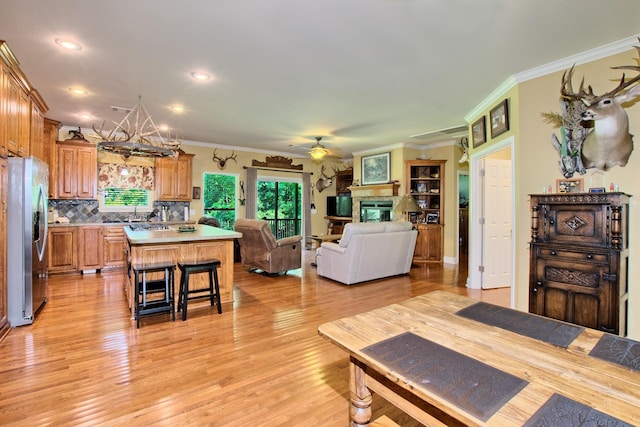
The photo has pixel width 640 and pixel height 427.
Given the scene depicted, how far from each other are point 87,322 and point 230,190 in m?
4.72

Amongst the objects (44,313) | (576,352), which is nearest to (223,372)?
(576,352)

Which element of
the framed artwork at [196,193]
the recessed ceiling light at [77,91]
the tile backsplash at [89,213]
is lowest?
the tile backsplash at [89,213]

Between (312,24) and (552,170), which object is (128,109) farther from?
(552,170)

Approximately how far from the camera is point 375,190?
7.82 metres

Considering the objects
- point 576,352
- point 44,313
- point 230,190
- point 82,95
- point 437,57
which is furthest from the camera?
point 230,190

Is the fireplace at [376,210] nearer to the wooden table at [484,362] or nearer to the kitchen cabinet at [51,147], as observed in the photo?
the wooden table at [484,362]

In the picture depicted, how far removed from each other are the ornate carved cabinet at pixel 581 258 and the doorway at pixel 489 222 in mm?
1947

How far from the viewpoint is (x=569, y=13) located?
7.54 feet

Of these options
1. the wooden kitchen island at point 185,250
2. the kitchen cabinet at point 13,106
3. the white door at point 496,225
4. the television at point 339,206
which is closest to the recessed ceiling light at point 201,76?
the kitchen cabinet at point 13,106

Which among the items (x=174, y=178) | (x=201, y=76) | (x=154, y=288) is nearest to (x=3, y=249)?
(x=154, y=288)

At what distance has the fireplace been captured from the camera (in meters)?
7.62

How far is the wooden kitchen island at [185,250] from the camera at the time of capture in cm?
352

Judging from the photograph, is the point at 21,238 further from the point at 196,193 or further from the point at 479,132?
the point at 479,132

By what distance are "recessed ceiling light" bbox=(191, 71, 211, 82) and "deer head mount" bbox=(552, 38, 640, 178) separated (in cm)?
351
